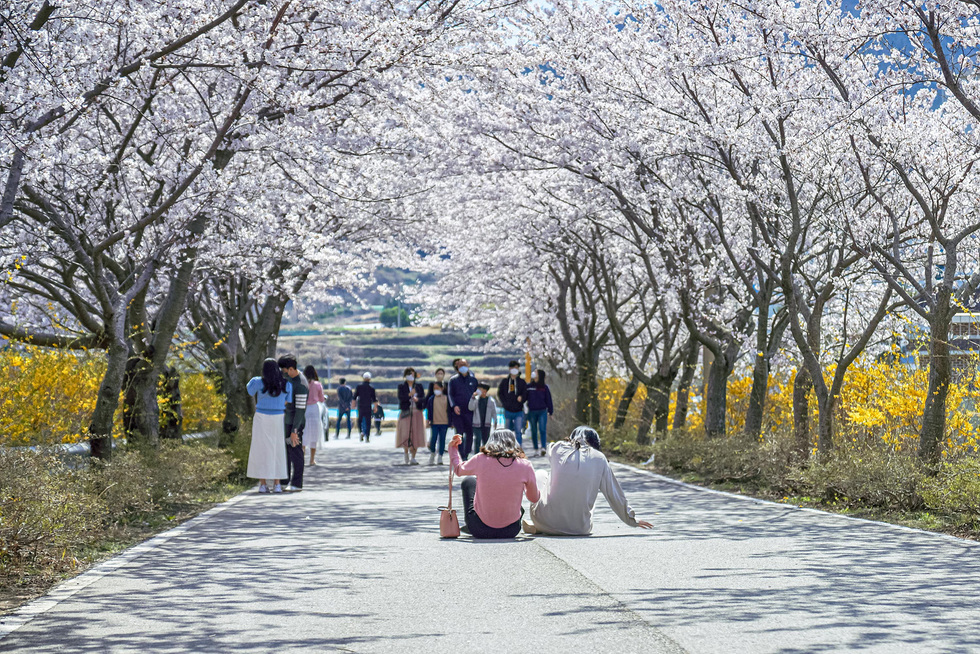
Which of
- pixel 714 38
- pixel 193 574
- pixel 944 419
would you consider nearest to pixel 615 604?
pixel 193 574

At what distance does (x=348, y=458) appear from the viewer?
26.6m

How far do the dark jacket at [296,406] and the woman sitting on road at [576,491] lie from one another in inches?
253

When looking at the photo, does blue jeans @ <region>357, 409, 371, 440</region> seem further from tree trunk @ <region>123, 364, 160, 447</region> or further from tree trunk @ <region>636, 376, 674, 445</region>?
tree trunk @ <region>123, 364, 160, 447</region>

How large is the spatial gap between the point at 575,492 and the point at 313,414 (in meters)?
12.5

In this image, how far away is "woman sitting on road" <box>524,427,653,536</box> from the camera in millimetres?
10492

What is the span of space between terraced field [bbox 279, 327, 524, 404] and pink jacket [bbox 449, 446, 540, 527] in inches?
5383

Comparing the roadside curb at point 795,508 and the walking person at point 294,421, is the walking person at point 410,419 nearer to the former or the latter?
the roadside curb at point 795,508

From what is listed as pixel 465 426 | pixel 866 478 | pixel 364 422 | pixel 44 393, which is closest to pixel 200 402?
pixel 465 426

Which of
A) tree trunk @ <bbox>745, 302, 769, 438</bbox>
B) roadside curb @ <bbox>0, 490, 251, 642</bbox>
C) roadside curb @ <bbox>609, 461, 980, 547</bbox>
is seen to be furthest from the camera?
tree trunk @ <bbox>745, 302, 769, 438</bbox>

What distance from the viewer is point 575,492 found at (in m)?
10.6

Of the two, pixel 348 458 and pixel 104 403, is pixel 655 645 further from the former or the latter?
pixel 348 458

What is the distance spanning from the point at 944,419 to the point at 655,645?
8.17m

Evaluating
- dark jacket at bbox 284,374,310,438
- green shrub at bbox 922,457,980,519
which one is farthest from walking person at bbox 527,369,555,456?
green shrub at bbox 922,457,980,519

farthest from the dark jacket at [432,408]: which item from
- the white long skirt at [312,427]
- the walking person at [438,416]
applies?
the white long skirt at [312,427]
